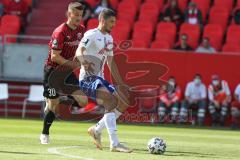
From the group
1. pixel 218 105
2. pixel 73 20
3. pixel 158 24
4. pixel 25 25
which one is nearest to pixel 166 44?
pixel 158 24

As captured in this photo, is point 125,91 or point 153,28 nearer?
point 125,91

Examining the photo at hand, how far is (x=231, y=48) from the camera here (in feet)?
79.3

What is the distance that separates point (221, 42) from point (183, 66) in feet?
5.35

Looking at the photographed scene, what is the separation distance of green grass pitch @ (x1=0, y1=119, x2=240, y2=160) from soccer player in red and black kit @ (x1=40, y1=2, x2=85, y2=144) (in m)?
0.61

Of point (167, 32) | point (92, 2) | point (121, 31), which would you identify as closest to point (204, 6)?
point (167, 32)

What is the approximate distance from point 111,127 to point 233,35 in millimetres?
12873

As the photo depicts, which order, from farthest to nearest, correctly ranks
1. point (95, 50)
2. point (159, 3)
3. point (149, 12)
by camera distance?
point (159, 3) < point (149, 12) < point (95, 50)

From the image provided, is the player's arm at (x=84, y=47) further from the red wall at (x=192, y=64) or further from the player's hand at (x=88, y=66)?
the red wall at (x=192, y=64)

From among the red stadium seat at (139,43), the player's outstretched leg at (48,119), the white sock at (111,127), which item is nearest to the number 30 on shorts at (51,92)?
the player's outstretched leg at (48,119)

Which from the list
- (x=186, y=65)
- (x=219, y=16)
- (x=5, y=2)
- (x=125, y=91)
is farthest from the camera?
(x=5, y=2)

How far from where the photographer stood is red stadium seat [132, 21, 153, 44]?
25.2 m

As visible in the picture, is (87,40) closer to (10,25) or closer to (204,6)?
(204,6)

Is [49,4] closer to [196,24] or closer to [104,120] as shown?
[196,24]

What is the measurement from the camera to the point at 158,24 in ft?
83.3
